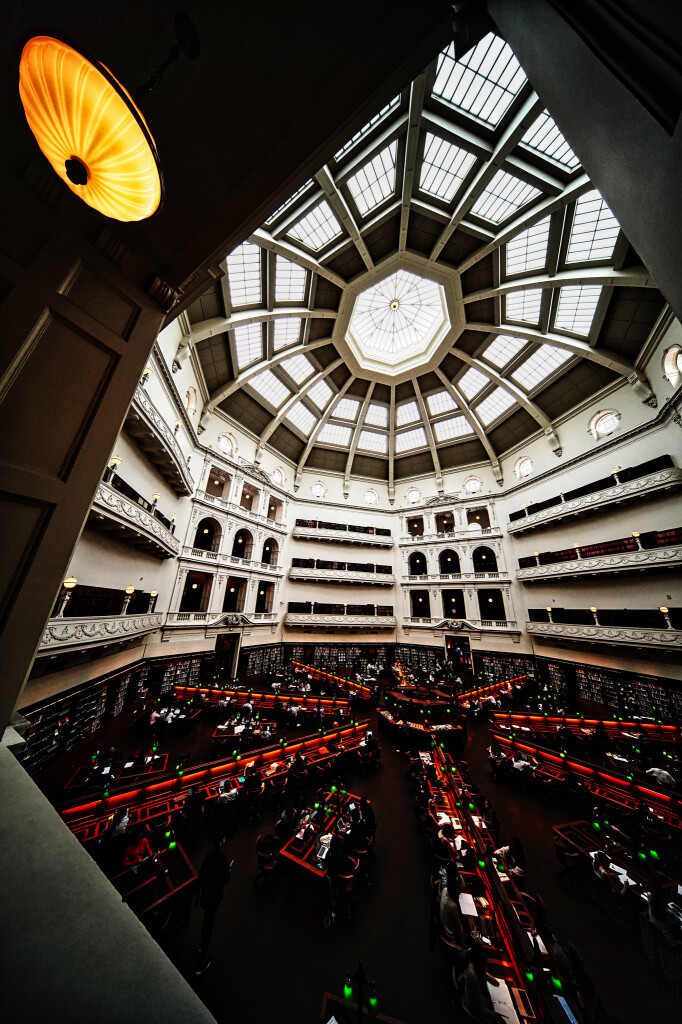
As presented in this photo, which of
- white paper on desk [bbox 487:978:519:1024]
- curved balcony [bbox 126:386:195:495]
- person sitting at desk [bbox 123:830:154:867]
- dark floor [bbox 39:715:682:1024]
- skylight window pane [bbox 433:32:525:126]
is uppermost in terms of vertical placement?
skylight window pane [bbox 433:32:525:126]

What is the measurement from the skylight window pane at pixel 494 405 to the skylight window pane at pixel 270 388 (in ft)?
42.2

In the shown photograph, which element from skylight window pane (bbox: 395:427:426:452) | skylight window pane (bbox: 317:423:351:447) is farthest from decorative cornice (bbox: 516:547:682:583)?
skylight window pane (bbox: 317:423:351:447)

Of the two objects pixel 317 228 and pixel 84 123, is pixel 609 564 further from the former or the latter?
pixel 317 228

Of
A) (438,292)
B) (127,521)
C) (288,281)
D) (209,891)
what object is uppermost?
(438,292)

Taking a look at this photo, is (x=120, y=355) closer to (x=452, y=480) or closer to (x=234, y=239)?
Result: (x=234, y=239)

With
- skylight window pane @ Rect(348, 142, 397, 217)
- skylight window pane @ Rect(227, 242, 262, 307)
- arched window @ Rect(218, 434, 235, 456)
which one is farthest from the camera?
arched window @ Rect(218, 434, 235, 456)

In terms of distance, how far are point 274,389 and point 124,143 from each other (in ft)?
63.4

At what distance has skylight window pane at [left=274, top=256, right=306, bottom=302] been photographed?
1536cm

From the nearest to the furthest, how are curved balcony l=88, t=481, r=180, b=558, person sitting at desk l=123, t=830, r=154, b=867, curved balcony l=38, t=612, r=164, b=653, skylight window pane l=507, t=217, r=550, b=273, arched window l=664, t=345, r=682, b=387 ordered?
person sitting at desk l=123, t=830, r=154, b=867 → curved balcony l=38, t=612, r=164, b=653 → curved balcony l=88, t=481, r=180, b=558 → arched window l=664, t=345, r=682, b=387 → skylight window pane l=507, t=217, r=550, b=273

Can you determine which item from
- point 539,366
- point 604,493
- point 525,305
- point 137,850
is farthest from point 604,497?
point 137,850

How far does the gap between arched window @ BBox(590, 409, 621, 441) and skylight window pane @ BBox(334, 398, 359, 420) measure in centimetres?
1408

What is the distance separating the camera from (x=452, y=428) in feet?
78.1

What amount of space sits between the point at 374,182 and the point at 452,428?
46.7 feet

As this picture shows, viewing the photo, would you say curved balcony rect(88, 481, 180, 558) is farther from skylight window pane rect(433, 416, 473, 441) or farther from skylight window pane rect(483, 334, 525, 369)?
skylight window pane rect(483, 334, 525, 369)
